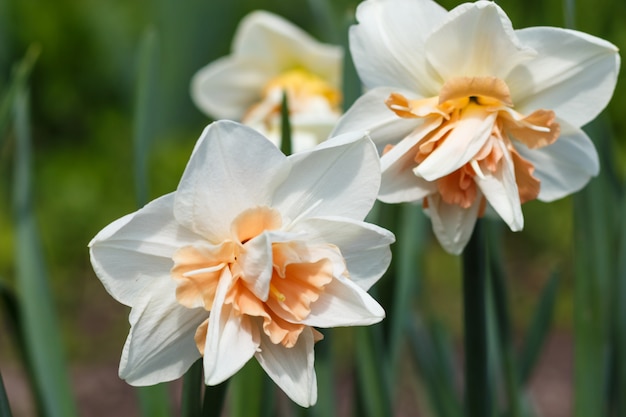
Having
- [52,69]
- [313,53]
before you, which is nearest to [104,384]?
[313,53]

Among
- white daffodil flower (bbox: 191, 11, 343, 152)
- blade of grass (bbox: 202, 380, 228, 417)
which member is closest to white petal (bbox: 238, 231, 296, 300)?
blade of grass (bbox: 202, 380, 228, 417)

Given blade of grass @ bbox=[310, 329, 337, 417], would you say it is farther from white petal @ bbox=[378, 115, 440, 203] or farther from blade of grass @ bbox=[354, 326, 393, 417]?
white petal @ bbox=[378, 115, 440, 203]

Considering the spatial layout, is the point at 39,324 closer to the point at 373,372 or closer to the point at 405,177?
the point at 373,372

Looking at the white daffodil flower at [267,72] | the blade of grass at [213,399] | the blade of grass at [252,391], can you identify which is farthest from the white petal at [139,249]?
the white daffodil flower at [267,72]

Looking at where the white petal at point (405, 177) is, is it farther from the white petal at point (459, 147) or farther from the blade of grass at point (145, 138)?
the blade of grass at point (145, 138)

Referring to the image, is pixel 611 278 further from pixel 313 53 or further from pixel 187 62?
pixel 187 62

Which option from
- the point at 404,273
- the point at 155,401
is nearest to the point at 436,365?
the point at 404,273

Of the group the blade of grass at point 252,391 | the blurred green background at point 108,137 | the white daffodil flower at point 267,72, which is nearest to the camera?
the blade of grass at point 252,391
